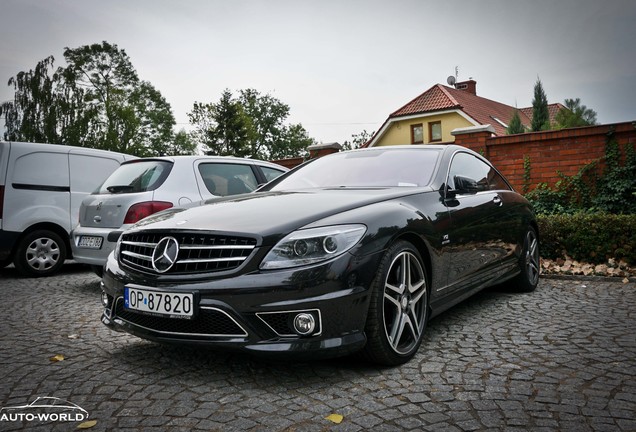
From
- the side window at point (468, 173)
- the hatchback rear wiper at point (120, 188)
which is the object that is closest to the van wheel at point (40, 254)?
the hatchback rear wiper at point (120, 188)

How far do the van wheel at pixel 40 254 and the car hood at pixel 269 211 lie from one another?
463 centimetres

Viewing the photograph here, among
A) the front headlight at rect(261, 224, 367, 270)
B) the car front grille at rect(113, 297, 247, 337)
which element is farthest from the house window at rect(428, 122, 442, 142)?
the car front grille at rect(113, 297, 247, 337)

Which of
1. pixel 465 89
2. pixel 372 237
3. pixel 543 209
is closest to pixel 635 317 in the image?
pixel 372 237

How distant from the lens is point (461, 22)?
14.1m

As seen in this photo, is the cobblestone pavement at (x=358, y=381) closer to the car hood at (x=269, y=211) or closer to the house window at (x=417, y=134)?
the car hood at (x=269, y=211)

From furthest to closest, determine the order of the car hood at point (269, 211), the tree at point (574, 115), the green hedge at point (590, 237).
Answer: the tree at point (574, 115)
the green hedge at point (590, 237)
the car hood at point (269, 211)

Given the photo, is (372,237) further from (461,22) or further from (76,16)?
(76,16)

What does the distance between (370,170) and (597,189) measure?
6.66 meters

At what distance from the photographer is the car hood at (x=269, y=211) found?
9.61 feet

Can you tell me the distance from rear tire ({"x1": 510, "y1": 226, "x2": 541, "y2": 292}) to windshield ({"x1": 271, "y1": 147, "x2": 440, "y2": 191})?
6.16ft

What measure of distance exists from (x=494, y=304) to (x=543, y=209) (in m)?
5.14

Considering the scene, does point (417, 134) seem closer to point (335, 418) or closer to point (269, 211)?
point (269, 211)

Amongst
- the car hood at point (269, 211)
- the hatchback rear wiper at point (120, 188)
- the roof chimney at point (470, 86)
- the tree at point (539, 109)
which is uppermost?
the roof chimney at point (470, 86)

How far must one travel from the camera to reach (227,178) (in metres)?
6.42
